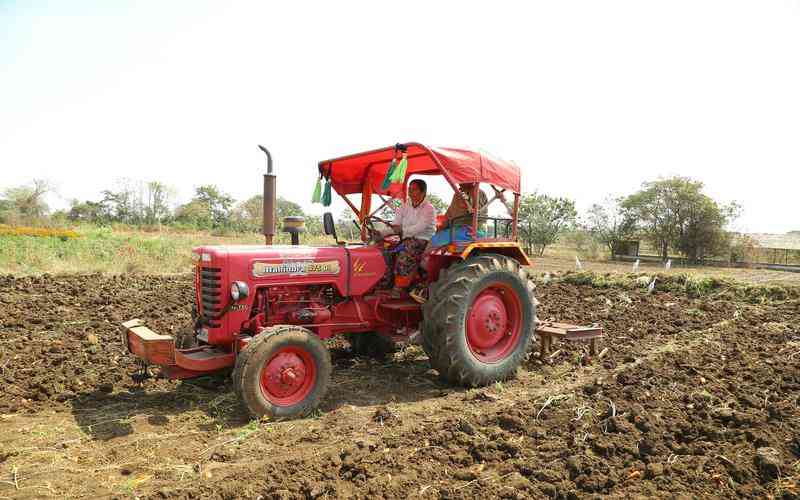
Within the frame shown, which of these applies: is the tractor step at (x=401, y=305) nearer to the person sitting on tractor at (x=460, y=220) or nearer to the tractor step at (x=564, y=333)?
the person sitting on tractor at (x=460, y=220)

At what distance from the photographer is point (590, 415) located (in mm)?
4117

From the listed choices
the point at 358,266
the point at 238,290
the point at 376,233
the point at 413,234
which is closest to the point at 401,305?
the point at 358,266

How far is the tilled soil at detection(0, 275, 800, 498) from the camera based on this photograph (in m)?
3.17

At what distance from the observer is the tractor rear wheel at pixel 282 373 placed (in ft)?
13.3

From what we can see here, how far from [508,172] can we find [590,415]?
243 centimetres

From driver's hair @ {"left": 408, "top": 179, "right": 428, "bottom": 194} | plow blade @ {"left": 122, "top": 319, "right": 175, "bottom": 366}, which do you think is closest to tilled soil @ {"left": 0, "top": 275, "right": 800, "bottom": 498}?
plow blade @ {"left": 122, "top": 319, "right": 175, "bottom": 366}

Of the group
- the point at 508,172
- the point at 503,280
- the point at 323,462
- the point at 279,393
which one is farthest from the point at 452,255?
the point at 323,462

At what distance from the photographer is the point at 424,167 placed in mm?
6039

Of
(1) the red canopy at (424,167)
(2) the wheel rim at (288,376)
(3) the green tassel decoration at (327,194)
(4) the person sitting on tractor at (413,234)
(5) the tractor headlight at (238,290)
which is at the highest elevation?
(1) the red canopy at (424,167)

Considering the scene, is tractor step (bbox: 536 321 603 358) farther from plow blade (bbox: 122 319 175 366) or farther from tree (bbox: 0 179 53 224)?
tree (bbox: 0 179 53 224)

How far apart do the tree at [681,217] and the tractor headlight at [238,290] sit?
21313mm

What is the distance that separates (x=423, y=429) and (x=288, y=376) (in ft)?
3.75

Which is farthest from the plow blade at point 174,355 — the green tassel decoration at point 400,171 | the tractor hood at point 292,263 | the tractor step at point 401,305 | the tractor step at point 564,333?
the tractor step at point 564,333

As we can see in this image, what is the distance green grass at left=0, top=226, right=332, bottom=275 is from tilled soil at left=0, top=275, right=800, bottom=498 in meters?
7.23
